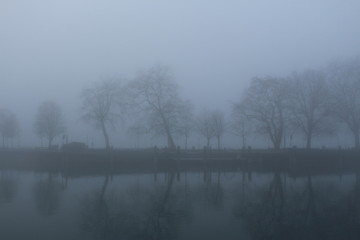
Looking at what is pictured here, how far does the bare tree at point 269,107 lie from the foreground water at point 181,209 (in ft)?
54.2

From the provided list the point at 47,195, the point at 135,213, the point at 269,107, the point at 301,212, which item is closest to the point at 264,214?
the point at 301,212

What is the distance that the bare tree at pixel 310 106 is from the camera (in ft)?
139

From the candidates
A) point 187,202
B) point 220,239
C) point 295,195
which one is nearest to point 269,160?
point 295,195

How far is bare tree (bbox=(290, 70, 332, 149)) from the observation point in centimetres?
4228

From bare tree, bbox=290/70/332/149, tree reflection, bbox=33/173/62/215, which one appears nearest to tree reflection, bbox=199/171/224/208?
tree reflection, bbox=33/173/62/215

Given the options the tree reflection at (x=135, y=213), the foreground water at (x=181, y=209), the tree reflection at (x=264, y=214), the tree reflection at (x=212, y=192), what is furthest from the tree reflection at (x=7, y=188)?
the tree reflection at (x=264, y=214)

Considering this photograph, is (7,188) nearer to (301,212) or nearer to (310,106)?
(301,212)

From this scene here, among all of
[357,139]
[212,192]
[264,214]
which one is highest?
[357,139]

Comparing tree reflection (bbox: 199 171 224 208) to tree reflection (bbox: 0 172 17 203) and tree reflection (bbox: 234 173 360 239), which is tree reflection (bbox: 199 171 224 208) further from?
tree reflection (bbox: 0 172 17 203)

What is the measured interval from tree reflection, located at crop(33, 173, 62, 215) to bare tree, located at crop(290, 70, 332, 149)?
27.0 m

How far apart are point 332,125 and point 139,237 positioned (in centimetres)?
3438

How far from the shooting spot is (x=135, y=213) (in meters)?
16.1

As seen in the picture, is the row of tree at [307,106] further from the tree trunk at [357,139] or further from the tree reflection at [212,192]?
the tree reflection at [212,192]

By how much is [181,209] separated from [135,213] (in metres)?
2.16
